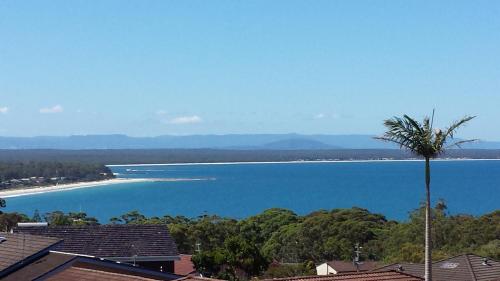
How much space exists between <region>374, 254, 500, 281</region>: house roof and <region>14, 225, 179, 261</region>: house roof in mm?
8056

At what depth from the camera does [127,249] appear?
81.6 ft

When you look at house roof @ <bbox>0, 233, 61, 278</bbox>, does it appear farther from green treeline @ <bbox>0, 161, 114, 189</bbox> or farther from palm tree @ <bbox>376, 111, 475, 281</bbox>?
green treeline @ <bbox>0, 161, 114, 189</bbox>

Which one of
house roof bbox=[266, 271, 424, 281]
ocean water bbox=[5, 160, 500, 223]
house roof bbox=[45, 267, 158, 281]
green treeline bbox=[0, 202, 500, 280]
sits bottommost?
ocean water bbox=[5, 160, 500, 223]

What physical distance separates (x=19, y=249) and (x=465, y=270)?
12.0m

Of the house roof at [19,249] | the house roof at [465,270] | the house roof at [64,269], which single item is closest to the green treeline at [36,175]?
the house roof at [465,270]

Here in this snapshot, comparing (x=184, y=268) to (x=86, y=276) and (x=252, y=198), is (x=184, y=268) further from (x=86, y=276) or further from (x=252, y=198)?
(x=252, y=198)

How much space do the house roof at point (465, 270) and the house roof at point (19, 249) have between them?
975 centimetres

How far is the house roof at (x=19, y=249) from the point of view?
13.6 meters

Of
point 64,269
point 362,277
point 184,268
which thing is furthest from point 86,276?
point 184,268

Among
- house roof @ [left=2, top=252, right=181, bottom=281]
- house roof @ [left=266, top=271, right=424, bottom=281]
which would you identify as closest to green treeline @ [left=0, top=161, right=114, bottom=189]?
house roof @ [left=2, top=252, right=181, bottom=281]

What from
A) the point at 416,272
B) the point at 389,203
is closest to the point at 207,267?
the point at 416,272

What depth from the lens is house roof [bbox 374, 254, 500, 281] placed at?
1984 cm

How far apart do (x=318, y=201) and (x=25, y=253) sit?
387 ft

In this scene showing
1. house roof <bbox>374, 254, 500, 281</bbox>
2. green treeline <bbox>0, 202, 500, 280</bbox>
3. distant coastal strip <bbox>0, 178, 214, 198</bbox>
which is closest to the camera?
house roof <bbox>374, 254, 500, 281</bbox>
